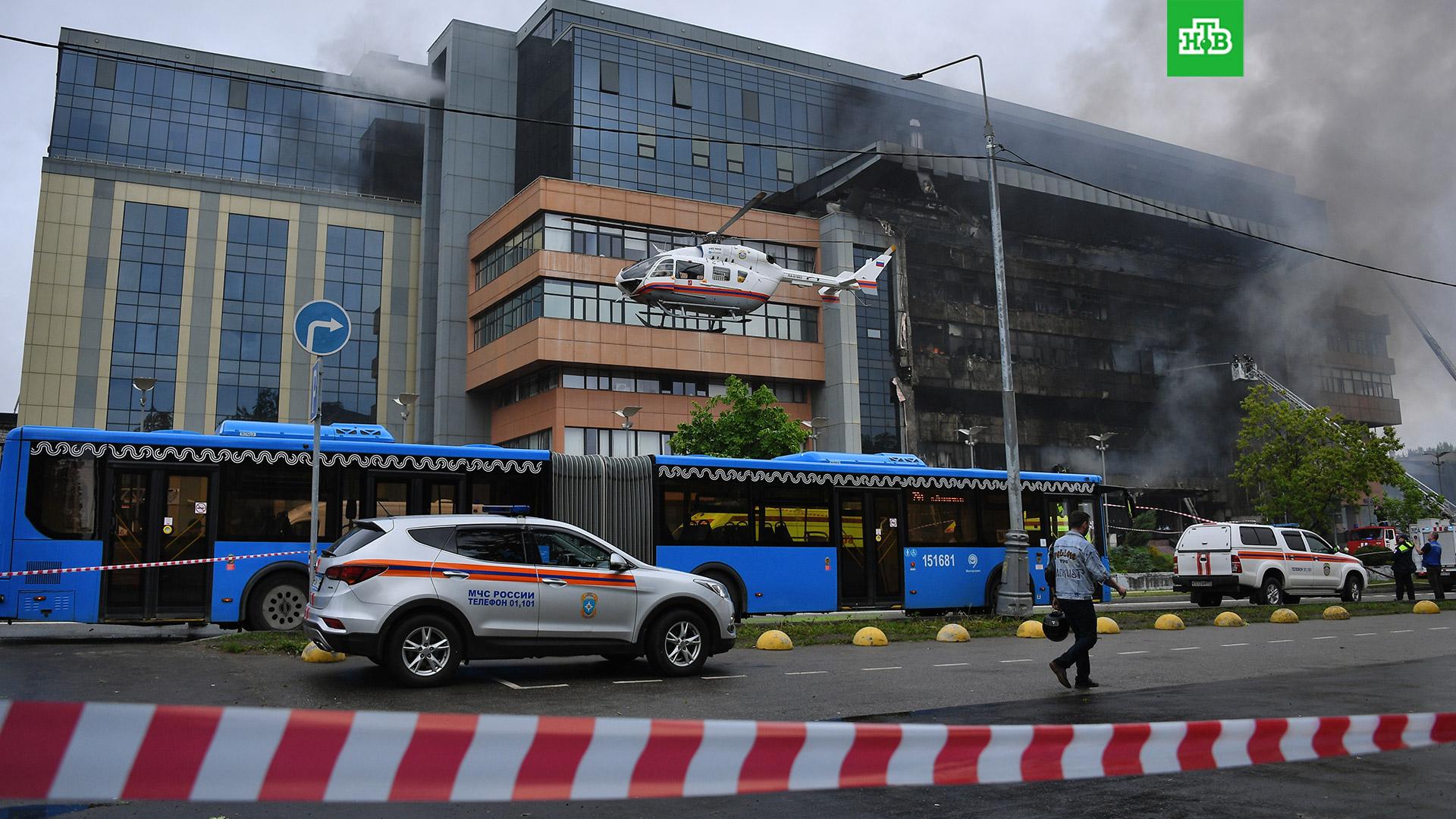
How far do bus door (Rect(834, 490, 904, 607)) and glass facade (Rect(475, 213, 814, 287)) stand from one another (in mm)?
31550

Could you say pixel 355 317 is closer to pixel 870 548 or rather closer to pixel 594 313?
pixel 594 313

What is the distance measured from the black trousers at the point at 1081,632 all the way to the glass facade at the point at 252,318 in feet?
180

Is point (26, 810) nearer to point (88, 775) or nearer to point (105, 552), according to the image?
point (88, 775)

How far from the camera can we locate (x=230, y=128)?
63156mm

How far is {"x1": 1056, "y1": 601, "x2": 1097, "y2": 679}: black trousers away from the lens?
33.5 feet

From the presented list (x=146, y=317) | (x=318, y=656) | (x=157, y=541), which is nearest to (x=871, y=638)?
(x=318, y=656)

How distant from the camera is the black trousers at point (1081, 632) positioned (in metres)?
10.2

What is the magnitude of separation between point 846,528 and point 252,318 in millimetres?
48907

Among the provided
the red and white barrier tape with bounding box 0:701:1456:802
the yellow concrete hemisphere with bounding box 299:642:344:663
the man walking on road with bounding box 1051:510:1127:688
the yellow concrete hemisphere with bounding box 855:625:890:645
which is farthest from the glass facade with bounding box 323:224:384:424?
the red and white barrier tape with bounding box 0:701:1456:802

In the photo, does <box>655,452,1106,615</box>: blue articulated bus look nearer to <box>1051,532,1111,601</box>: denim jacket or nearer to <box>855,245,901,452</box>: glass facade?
<box>1051,532,1111,601</box>: denim jacket

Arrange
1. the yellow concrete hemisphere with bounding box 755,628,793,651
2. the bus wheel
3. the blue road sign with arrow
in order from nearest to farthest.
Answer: the blue road sign with arrow
the yellow concrete hemisphere with bounding box 755,628,793,651
the bus wheel

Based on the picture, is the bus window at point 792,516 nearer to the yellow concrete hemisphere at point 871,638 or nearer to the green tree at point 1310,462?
the yellow concrete hemisphere at point 871,638

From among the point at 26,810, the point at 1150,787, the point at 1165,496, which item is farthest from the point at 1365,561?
the point at 26,810

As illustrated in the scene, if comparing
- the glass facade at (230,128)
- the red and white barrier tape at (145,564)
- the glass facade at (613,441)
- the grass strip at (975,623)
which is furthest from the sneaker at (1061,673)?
the glass facade at (230,128)
